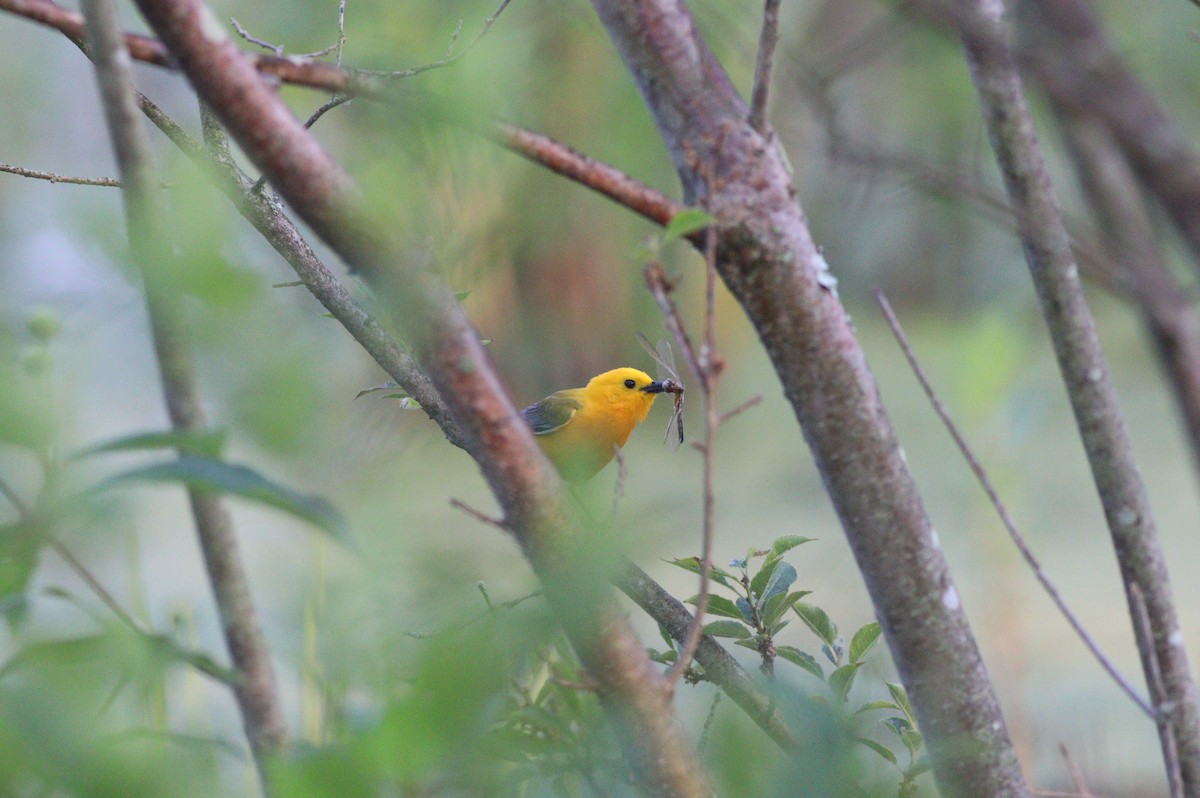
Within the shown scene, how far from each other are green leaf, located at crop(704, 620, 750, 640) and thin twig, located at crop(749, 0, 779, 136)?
0.21 m

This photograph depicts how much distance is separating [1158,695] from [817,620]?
19cm

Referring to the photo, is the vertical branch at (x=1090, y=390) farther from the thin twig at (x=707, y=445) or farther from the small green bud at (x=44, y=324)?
the small green bud at (x=44, y=324)

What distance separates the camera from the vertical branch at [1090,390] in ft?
1.96

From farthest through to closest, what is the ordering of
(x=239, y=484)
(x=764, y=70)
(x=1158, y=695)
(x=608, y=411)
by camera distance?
(x=608, y=411) → (x=1158, y=695) → (x=764, y=70) → (x=239, y=484)

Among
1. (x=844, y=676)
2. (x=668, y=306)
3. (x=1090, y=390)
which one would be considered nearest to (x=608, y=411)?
(x=1090, y=390)

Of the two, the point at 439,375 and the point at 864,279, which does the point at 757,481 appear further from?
the point at 439,375

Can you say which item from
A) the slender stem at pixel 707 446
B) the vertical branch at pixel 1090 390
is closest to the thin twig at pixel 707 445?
the slender stem at pixel 707 446

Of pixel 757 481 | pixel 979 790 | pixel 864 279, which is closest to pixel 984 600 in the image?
pixel 757 481

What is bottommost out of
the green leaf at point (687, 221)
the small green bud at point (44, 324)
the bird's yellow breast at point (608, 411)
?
the small green bud at point (44, 324)

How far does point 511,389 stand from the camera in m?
1.12

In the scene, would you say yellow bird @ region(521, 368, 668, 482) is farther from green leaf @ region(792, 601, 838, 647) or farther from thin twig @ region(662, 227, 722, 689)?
thin twig @ region(662, 227, 722, 689)

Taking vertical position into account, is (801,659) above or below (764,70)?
below

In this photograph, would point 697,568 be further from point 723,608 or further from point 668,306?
point 668,306

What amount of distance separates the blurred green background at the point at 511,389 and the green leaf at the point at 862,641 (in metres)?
0.02
